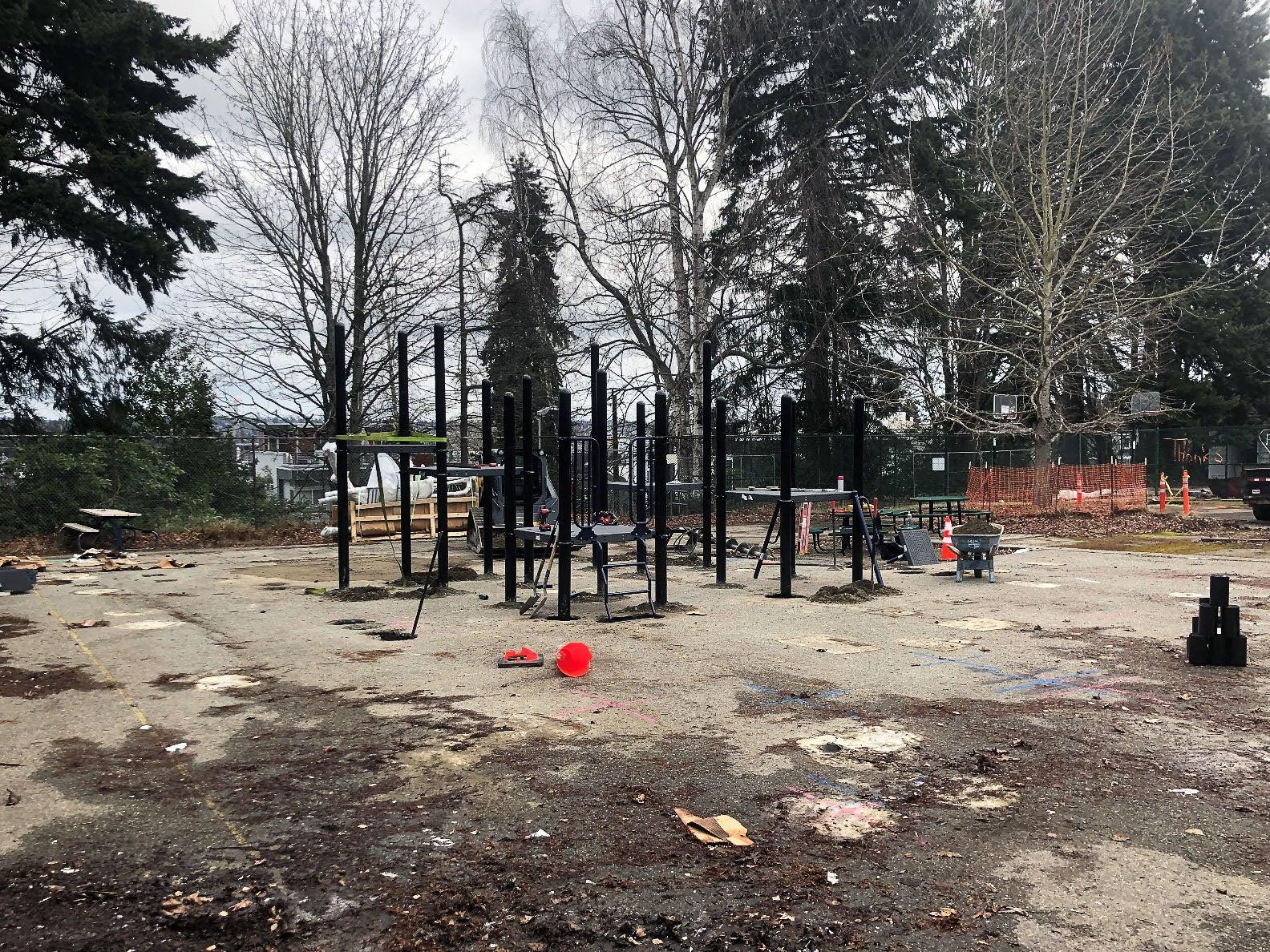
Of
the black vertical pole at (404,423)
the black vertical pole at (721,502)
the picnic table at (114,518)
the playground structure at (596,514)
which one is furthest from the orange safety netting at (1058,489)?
the picnic table at (114,518)

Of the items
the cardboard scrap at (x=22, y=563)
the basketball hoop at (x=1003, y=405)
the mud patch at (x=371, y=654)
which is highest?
the basketball hoop at (x=1003, y=405)

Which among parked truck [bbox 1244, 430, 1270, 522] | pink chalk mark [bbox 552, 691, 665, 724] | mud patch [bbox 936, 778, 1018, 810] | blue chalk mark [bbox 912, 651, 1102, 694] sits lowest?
mud patch [bbox 936, 778, 1018, 810]

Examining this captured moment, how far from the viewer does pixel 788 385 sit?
2955 cm

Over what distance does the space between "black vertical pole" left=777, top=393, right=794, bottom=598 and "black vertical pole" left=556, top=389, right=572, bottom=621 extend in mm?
2831

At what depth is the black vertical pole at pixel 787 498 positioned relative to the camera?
11.2 metres

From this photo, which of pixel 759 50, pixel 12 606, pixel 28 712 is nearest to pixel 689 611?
pixel 28 712

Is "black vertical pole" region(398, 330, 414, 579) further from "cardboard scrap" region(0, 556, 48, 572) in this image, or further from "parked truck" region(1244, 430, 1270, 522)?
"parked truck" region(1244, 430, 1270, 522)

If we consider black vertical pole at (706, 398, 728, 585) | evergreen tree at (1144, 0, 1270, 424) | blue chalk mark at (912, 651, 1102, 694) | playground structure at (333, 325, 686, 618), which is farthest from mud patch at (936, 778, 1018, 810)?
evergreen tree at (1144, 0, 1270, 424)

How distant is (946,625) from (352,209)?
71.3ft

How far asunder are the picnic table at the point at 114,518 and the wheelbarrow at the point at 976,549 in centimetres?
1536

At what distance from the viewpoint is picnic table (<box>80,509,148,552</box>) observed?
1875cm

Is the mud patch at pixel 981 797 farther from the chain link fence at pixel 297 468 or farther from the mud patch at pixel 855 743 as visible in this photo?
the chain link fence at pixel 297 468

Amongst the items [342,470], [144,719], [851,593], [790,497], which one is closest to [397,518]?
[342,470]

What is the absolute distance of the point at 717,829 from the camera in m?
3.88
